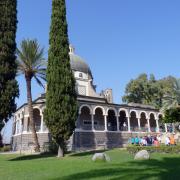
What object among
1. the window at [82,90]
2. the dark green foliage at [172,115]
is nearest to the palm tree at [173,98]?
the dark green foliage at [172,115]

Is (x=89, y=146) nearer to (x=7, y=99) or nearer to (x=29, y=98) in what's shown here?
(x=29, y=98)

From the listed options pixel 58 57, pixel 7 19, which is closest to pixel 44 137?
pixel 58 57

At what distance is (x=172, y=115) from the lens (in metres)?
40.1

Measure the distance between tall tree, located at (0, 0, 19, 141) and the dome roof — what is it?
23203 mm

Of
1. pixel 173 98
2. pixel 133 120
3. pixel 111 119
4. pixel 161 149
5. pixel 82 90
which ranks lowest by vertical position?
pixel 161 149

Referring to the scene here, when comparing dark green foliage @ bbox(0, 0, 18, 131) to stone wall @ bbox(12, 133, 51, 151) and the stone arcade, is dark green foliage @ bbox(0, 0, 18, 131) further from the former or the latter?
the stone arcade

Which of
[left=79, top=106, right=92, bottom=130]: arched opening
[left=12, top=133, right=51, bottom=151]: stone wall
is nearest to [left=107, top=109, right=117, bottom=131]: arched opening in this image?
[left=79, top=106, right=92, bottom=130]: arched opening

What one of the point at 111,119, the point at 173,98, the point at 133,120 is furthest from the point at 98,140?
the point at 173,98

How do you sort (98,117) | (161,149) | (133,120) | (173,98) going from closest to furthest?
(161,149)
(173,98)
(98,117)
(133,120)

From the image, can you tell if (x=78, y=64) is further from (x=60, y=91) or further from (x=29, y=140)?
(x=60, y=91)

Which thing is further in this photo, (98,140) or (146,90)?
(146,90)

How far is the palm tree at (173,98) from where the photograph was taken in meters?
34.0

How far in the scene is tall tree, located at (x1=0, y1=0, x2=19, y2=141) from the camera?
20641mm

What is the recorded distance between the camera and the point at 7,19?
2244cm
